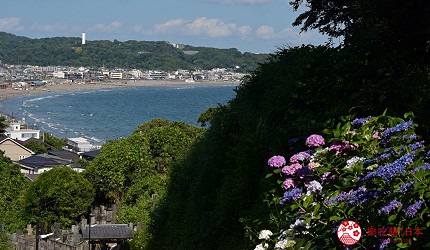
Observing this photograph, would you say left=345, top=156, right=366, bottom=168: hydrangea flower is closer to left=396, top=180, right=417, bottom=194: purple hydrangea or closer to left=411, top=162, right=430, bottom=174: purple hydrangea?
left=411, top=162, right=430, bottom=174: purple hydrangea

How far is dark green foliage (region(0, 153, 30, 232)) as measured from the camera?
26.7 m

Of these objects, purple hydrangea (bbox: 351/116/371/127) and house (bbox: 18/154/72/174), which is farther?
house (bbox: 18/154/72/174)

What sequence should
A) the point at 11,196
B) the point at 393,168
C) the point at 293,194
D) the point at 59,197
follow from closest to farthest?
the point at 393,168 < the point at 293,194 < the point at 59,197 < the point at 11,196

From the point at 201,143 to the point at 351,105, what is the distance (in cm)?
420

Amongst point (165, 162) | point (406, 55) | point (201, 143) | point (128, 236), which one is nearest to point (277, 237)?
point (406, 55)

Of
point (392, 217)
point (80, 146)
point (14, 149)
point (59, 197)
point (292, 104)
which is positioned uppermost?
point (292, 104)

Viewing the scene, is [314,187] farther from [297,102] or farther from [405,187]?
[297,102]

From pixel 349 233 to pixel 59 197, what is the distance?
2623cm

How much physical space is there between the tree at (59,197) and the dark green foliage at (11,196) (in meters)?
0.61

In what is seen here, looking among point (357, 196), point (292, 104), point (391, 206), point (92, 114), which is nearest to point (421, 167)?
point (391, 206)

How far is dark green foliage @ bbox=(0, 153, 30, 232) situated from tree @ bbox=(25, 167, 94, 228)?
612mm

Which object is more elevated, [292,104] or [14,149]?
[292,104]

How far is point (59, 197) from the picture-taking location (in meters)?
29.2

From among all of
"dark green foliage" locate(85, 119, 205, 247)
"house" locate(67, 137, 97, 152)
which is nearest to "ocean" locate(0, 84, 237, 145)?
"house" locate(67, 137, 97, 152)
